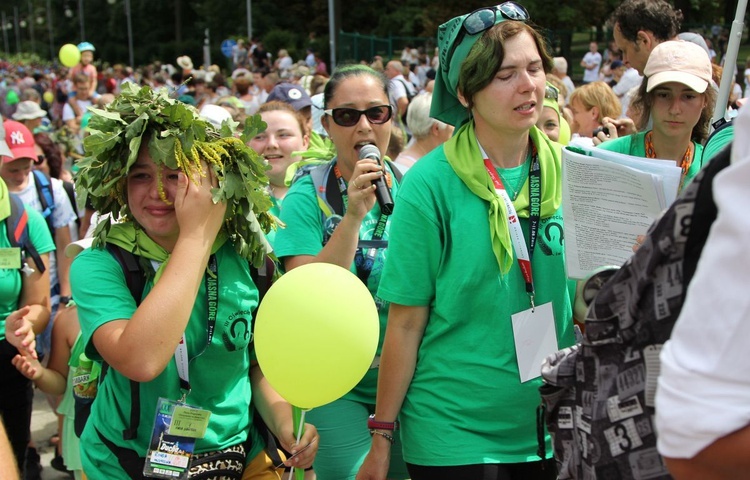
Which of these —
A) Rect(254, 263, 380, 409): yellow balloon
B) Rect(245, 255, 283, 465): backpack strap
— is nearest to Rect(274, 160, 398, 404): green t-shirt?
Rect(245, 255, 283, 465): backpack strap

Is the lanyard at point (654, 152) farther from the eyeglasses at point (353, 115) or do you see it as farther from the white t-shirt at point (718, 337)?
the white t-shirt at point (718, 337)

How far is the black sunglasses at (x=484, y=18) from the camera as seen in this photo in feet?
9.68

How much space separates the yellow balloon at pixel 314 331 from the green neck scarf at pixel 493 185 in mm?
461

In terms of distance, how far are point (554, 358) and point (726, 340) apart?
85 cm

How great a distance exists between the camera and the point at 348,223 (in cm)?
347

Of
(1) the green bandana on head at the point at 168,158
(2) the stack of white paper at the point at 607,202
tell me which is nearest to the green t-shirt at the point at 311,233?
(1) the green bandana on head at the point at 168,158

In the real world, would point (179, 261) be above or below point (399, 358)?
above

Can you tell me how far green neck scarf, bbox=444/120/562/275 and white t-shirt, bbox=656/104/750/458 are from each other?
1592 millimetres

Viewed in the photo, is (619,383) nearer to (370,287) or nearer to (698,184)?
(698,184)

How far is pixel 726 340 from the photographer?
44.4 inches

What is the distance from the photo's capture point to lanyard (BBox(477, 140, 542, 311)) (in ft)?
9.34

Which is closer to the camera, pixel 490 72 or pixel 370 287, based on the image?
pixel 490 72

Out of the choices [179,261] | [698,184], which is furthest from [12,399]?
[698,184]

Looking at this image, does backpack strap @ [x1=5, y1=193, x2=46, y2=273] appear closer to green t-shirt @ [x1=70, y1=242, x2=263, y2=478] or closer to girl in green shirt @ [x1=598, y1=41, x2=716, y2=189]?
green t-shirt @ [x1=70, y1=242, x2=263, y2=478]
